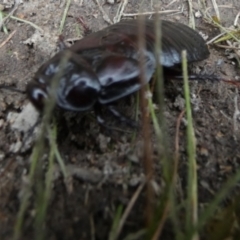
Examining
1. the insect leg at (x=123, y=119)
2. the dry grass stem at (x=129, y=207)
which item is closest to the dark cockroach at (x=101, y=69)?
the insect leg at (x=123, y=119)

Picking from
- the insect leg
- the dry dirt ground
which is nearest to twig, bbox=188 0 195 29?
the dry dirt ground

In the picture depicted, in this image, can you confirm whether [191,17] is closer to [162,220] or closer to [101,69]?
[101,69]

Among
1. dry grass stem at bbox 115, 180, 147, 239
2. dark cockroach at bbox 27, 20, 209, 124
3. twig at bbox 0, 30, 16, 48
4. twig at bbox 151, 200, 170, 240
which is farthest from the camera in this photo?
twig at bbox 0, 30, 16, 48

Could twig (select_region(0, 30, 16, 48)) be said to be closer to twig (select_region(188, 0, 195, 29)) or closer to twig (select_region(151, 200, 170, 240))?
twig (select_region(188, 0, 195, 29))

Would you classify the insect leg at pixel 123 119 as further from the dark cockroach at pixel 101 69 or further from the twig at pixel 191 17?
the twig at pixel 191 17

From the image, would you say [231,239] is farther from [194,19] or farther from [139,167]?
[194,19]

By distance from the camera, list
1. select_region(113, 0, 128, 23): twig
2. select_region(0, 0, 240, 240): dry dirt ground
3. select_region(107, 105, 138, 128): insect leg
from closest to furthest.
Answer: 1. select_region(0, 0, 240, 240): dry dirt ground
2. select_region(107, 105, 138, 128): insect leg
3. select_region(113, 0, 128, 23): twig
